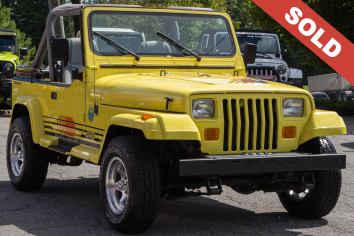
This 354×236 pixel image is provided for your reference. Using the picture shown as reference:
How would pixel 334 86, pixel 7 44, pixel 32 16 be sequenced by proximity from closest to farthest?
1. pixel 7 44
2. pixel 334 86
3. pixel 32 16

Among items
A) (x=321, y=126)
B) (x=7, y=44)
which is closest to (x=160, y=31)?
(x=321, y=126)

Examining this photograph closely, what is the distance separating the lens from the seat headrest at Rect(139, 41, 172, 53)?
6.19 meters

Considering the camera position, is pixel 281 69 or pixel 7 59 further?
pixel 7 59

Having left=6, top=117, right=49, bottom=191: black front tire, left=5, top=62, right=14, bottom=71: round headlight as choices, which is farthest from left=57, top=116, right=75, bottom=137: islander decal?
left=5, top=62, right=14, bottom=71: round headlight

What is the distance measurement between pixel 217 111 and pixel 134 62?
5.36 feet

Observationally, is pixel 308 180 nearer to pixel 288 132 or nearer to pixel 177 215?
pixel 288 132

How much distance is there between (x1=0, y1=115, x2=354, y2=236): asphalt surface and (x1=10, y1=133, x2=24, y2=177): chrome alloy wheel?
0.25 meters

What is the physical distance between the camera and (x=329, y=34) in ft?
63.5

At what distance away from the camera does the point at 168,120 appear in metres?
4.46

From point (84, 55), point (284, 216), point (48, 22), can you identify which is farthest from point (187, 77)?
point (48, 22)

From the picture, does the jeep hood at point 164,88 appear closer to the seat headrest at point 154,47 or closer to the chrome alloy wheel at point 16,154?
the seat headrest at point 154,47

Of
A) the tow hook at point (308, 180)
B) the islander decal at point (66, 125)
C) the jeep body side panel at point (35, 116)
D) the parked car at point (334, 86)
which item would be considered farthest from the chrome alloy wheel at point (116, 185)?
the parked car at point (334, 86)

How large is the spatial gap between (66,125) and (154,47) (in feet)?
4.20

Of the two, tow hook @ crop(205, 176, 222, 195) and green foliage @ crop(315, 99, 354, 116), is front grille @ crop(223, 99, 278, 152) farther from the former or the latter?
green foliage @ crop(315, 99, 354, 116)
